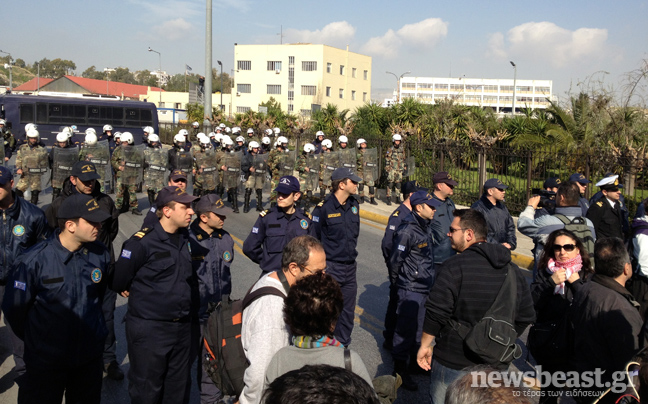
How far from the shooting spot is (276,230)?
5715mm

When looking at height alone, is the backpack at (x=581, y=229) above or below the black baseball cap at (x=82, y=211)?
below

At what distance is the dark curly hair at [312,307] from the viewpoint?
2865 mm

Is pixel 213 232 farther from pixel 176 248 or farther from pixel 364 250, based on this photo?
pixel 364 250

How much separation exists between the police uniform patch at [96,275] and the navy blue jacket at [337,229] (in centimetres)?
247

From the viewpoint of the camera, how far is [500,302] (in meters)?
3.71

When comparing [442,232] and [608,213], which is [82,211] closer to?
[442,232]

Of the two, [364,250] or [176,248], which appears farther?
[364,250]

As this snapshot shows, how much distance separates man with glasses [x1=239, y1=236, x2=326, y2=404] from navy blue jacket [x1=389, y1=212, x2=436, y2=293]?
224cm

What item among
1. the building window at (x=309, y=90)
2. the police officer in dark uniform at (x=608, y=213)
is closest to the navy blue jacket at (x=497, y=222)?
the police officer in dark uniform at (x=608, y=213)

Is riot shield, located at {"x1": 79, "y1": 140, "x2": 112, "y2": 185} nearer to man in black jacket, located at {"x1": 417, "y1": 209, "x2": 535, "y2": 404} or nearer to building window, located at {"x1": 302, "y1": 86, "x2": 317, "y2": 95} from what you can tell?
man in black jacket, located at {"x1": 417, "y1": 209, "x2": 535, "y2": 404}

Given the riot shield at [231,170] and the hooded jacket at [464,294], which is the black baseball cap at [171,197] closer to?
the hooded jacket at [464,294]

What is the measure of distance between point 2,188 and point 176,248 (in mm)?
1997

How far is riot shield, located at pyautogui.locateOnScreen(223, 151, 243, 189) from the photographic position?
1612cm

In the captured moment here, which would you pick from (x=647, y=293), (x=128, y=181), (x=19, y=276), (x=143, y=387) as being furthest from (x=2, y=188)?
(x=128, y=181)
